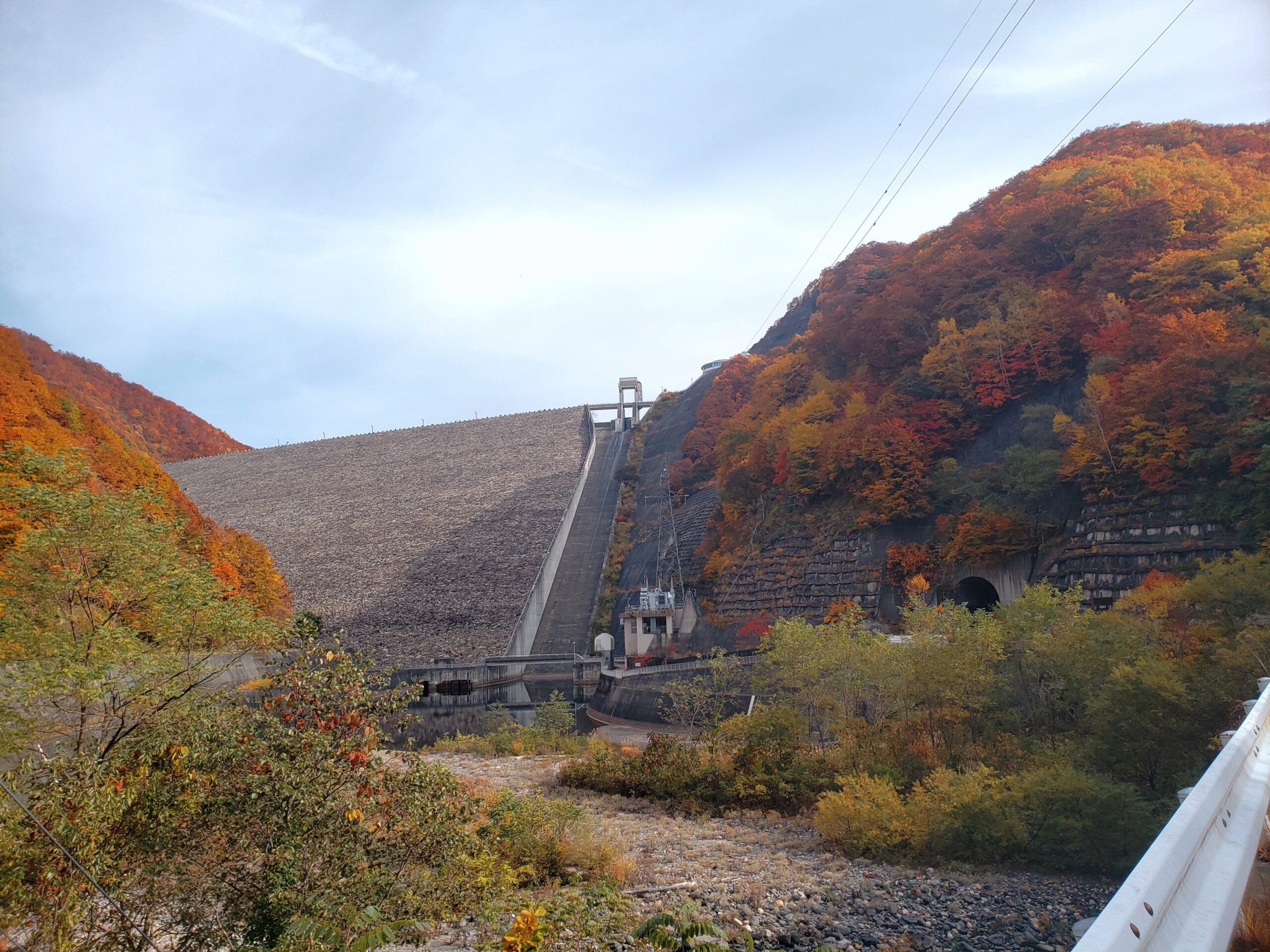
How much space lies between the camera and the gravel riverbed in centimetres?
649

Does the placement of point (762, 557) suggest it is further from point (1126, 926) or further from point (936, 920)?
point (1126, 926)

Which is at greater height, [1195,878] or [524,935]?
[1195,878]

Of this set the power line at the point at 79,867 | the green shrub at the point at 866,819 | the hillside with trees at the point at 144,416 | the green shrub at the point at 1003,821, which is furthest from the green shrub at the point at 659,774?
the hillside with trees at the point at 144,416

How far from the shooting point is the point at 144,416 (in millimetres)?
73938

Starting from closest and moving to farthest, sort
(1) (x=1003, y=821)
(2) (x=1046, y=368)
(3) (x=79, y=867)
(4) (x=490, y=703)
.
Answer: (3) (x=79, y=867)
(1) (x=1003, y=821)
(2) (x=1046, y=368)
(4) (x=490, y=703)

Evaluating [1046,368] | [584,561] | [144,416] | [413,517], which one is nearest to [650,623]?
[584,561]

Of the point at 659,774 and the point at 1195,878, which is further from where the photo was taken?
the point at 659,774

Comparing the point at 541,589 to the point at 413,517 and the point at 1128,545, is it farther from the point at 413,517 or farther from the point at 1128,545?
the point at 1128,545

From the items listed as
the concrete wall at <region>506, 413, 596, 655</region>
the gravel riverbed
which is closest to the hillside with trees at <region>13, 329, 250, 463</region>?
the concrete wall at <region>506, 413, 596, 655</region>

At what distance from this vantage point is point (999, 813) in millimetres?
7984

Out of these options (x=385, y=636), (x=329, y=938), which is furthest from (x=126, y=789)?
(x=385, y=636)

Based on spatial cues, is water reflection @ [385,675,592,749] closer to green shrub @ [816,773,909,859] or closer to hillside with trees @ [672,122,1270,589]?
hillside with trees @ [672,122,1270,589]

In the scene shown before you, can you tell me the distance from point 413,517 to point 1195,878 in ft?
160

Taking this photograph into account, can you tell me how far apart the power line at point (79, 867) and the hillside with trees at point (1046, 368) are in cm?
1715
